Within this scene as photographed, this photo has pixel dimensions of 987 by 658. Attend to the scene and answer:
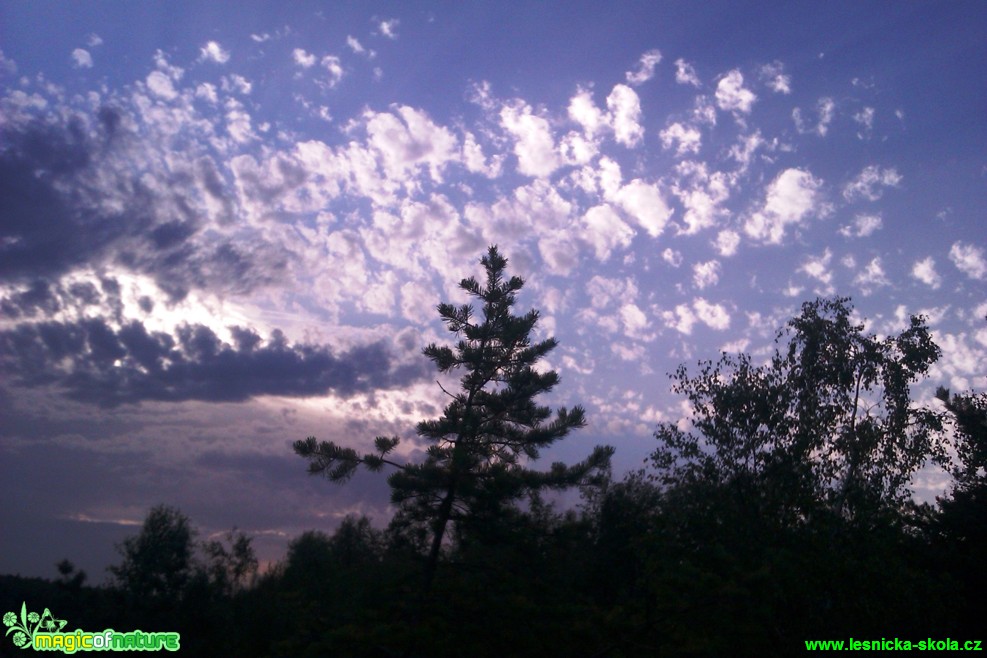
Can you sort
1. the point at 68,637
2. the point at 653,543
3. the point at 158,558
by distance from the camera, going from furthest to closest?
the point at 158,558
the point at 68,637
the point at 653,543

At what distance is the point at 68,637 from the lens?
22750mm

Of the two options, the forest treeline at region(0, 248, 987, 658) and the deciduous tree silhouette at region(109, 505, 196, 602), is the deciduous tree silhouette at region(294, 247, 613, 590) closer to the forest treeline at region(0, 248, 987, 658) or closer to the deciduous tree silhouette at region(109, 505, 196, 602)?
the forest treeline at region(0, 248, 987, 658)

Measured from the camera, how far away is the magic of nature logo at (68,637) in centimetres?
2186

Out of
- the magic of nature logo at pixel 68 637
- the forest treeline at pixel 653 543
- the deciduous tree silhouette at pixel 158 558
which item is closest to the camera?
the forest treeline at pixel 653 543

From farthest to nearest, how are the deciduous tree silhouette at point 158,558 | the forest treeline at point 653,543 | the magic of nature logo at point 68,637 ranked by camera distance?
the deciduous tree silhouette at point 158,558
the magic of nature logo at point 68,637
the forest treeline at point 653,543

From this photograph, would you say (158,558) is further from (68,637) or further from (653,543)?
(653,543)

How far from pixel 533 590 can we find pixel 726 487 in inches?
281

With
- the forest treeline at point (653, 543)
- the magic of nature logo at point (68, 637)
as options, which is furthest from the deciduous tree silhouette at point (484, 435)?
the magic of nature logo at point (68, 637)

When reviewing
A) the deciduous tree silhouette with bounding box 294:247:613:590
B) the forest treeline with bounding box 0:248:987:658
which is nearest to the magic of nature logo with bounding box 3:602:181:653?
the forest treeline with bounding box 0:248:987:658

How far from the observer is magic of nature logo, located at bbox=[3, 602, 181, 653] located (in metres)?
21.9

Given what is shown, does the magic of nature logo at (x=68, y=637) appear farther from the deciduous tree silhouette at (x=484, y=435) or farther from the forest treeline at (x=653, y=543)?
the deciduous tree silhouette at (x=484, y=435)

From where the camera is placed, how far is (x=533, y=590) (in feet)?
56.1

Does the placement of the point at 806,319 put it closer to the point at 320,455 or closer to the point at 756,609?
the point at 756,609

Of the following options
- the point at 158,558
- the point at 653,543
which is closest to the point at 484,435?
the point at 653,543
